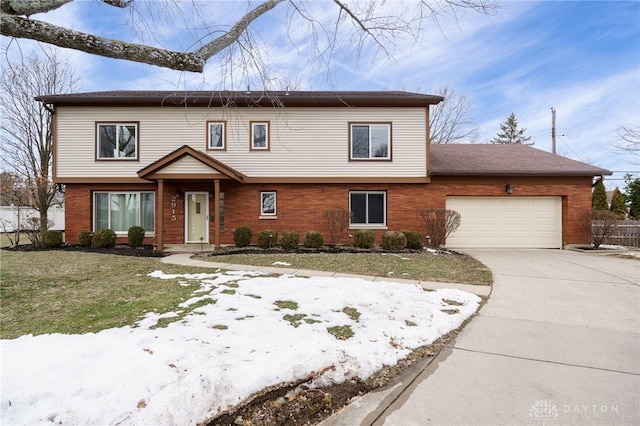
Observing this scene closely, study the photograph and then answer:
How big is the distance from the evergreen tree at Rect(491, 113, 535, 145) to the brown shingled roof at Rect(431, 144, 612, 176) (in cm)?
2706

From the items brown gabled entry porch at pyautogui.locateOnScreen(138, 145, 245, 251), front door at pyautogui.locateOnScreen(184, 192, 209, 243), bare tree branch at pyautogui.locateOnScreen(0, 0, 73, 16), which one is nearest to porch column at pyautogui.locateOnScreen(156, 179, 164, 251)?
brown gabled entry porch at pyautogui.locateOnScreen(138, 145, 245, 251)

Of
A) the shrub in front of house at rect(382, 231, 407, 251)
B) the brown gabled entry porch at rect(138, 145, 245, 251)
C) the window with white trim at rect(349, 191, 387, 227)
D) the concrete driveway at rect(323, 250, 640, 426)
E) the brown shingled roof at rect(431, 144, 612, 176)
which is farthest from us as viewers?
the window with white trim at rect(349, 191, 387, 227)

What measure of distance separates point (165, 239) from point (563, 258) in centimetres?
1382

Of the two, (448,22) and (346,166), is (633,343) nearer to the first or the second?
(448,22)

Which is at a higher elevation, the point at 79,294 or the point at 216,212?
the point at 216,212

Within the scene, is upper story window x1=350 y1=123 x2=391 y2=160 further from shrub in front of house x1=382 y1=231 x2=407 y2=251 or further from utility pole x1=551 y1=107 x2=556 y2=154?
utility pole x1=551 y1=107 x2=556 y2=154

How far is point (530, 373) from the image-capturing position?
2996mm

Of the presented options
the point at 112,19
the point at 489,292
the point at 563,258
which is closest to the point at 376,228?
the point at 563,258

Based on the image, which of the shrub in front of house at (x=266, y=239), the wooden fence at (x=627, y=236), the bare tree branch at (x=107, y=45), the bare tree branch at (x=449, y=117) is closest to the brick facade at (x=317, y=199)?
the shrub in front of house at (x=266, y=239)

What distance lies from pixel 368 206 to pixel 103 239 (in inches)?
392

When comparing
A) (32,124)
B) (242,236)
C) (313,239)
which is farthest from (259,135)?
(32,124)

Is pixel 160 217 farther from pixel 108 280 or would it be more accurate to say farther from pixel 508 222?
pixel 508 222

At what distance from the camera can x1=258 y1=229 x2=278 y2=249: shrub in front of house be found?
38.4ft

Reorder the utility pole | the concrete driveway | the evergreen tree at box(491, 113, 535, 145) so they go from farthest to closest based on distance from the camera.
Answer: the evergreen tree at box(491, 113, 535, 145)
the utility pole
the concrete driveway
